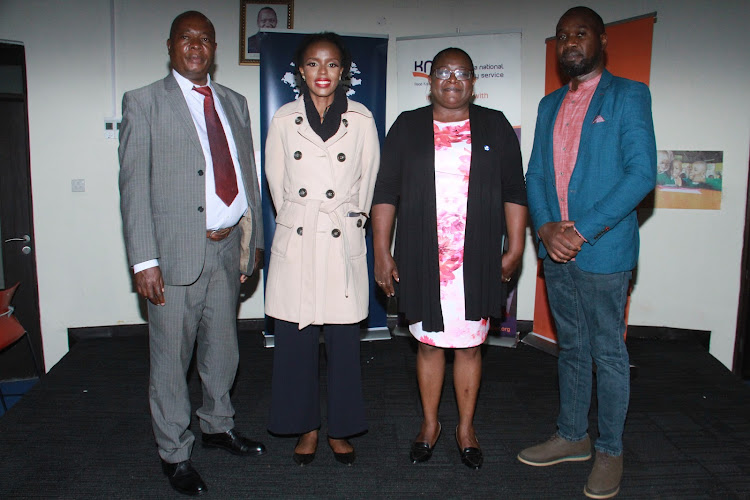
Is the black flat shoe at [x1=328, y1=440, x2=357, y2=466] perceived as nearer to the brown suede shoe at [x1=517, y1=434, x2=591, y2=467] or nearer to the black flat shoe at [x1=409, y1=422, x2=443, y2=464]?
the black flat shoe at [x1=409, y1=422, x2=443, y2=464]

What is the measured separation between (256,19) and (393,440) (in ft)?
11.2

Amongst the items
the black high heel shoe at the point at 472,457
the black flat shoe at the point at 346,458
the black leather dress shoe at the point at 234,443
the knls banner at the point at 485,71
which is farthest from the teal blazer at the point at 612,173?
the knls banner at the point at 485,71

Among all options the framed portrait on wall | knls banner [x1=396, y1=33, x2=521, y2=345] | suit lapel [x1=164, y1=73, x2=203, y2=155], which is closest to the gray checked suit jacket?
suit lapel [x1=164, y1=73, x2=203, y2=155]

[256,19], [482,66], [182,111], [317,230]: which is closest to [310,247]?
[317,230]

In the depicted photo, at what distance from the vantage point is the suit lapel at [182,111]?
225cm

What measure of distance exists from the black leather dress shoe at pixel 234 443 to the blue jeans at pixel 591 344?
1470mm

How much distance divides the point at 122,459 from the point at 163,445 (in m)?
0.41

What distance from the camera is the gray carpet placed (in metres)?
2.37

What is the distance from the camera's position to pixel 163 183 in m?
2.22

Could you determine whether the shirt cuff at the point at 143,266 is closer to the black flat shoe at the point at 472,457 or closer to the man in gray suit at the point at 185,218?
the man in gray suit at the point at 185,218

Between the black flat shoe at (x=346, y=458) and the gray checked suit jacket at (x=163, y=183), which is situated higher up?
the gray checked suit jacket at (x=163, y=183)

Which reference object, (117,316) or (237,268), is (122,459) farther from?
(117,316)

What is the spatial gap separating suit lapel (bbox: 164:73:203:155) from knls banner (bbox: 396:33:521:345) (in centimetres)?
240

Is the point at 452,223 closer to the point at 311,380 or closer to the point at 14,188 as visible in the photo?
the point at 311,380
